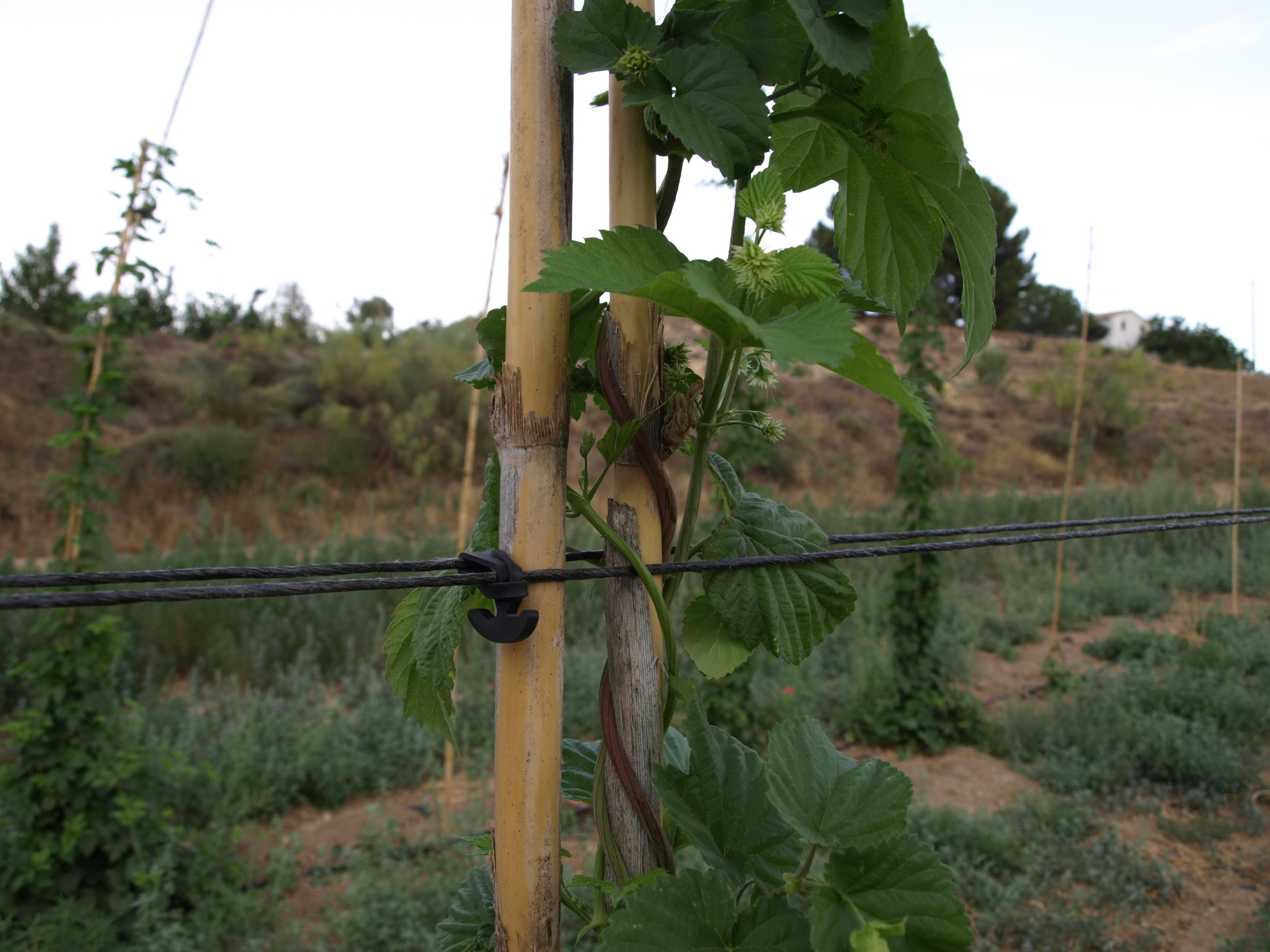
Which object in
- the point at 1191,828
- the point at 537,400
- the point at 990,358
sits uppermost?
the point at 990,358

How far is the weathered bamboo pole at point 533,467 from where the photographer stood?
67cm

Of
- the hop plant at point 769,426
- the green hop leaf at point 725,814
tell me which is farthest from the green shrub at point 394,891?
the hop plant at point 769,426

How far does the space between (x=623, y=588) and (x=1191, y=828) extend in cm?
376

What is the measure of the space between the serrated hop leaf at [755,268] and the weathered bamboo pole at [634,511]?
108mm

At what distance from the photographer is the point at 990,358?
20.8 m

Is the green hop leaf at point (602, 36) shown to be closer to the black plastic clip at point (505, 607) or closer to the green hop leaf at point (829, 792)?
the black plastic clip at point (505, 607)

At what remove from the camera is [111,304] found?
2893mm

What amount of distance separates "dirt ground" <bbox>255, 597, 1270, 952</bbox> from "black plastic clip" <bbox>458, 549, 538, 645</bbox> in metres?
2.65

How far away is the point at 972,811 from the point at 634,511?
3594 millimetres

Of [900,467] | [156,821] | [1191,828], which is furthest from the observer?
[900,467]

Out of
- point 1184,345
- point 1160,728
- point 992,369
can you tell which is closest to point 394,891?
point 1160,728

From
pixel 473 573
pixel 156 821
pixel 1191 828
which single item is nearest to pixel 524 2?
pixel 473 573

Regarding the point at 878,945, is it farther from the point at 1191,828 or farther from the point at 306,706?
the point at 306,706

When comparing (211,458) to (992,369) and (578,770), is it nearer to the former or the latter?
(578,770)
